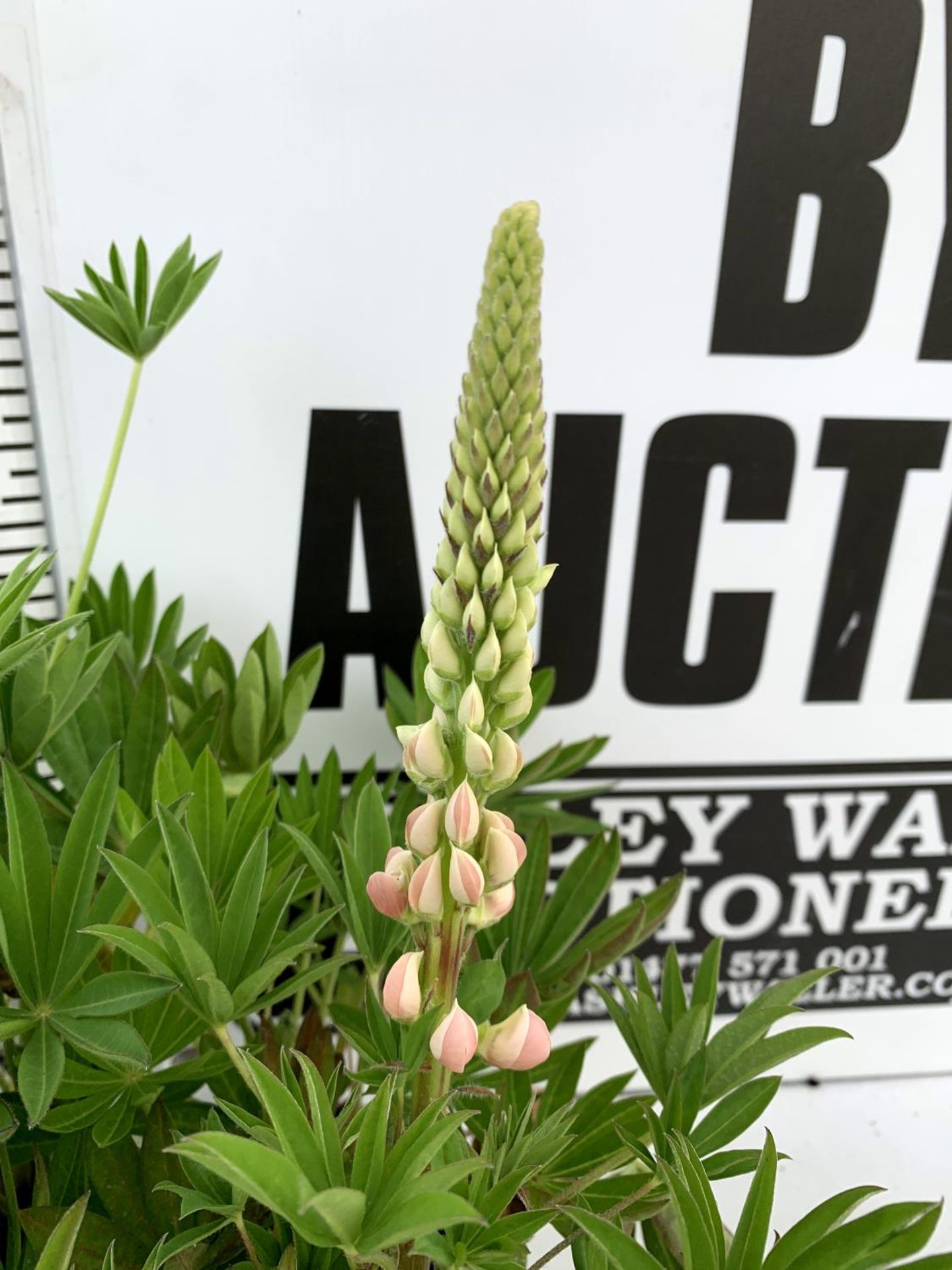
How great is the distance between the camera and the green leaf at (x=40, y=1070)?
475 millimetres

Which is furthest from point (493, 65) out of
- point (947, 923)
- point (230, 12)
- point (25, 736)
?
point (947, 923)

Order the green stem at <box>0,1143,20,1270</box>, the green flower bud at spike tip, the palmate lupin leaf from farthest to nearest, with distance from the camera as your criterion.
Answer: the palmate lupin leaf → the green stem at <box>0,1143,20,1270</box> → the green flower bud at spike tip

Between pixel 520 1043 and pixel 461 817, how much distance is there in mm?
136

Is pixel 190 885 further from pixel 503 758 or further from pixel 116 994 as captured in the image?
pixel 503 758

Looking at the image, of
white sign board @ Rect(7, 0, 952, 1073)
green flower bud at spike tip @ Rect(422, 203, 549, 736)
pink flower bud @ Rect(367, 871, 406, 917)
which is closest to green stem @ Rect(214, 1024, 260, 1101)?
pink flower bud @ Rect(367, 871, 406, 917)

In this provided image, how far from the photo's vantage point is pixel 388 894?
18.3 inches

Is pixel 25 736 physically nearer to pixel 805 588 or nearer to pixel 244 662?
pixel 244 662

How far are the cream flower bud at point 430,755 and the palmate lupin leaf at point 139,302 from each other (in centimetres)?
44

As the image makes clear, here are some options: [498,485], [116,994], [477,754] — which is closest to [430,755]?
[477,754]

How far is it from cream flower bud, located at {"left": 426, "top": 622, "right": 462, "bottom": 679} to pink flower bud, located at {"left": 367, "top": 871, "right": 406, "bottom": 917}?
0.39 ft

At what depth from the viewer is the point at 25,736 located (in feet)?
2.04

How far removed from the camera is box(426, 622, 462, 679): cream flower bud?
435 millimetres

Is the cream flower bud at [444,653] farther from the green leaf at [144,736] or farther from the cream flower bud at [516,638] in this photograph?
the green leaf at [144,736]

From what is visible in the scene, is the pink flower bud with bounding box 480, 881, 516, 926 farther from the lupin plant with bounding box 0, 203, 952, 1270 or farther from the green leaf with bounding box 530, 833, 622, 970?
the green leaf with bounding box 530, 833, 622, 970
